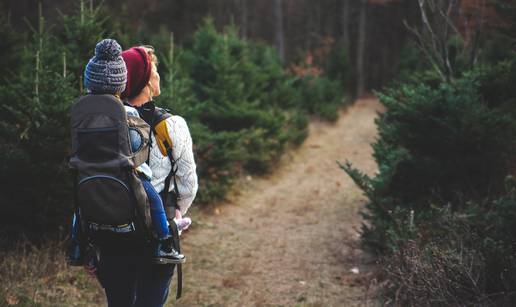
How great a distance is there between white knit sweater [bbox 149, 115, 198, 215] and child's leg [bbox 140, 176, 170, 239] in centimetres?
15

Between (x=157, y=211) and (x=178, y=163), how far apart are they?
352mm

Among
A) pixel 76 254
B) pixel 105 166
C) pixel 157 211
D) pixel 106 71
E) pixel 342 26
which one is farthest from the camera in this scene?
pixel 342 26

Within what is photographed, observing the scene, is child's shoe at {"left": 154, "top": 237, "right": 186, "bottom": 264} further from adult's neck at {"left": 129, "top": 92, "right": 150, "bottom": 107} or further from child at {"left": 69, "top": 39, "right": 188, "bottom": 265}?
adult's neck at {"left": 129, "top": 92, "right": 150, "bottom": 107}

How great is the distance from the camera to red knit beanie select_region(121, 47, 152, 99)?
3.06 meters

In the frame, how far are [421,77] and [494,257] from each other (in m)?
5.26

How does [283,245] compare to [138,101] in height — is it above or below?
below

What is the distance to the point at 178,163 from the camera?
3.11 m

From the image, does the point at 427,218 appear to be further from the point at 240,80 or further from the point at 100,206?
the point at 240,80

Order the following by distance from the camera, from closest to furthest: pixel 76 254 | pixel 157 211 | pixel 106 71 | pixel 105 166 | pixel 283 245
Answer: pixel 105 166 → pixel 106 71 → pixel 157 211 → pixel 76 254 → pixel 283 245

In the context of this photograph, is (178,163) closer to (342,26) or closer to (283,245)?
(283,245)

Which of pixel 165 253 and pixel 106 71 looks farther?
pixel 165 253

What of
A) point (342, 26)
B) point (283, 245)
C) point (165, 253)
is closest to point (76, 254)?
point (165, 253)

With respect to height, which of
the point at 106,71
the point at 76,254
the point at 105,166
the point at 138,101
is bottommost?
the point at 76,254

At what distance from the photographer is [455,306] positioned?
4055 millimetres
